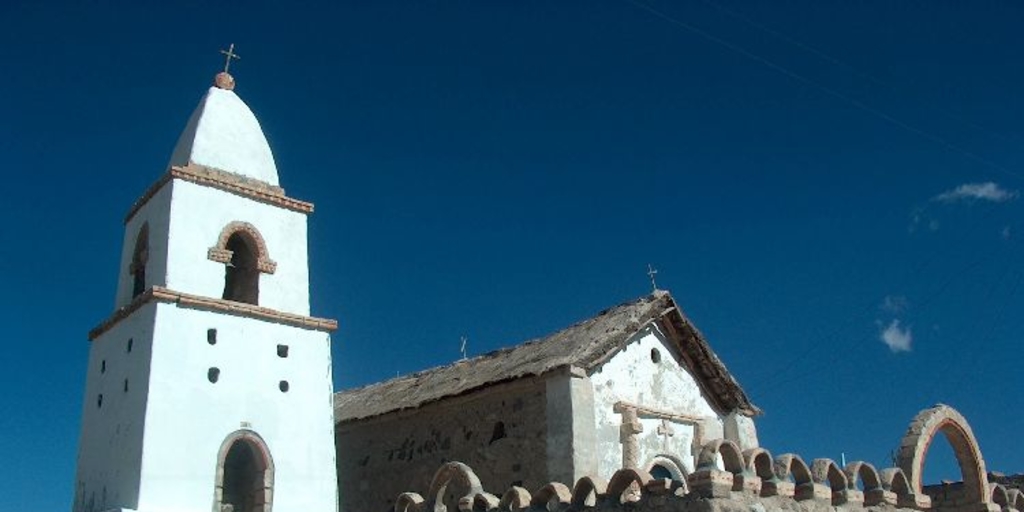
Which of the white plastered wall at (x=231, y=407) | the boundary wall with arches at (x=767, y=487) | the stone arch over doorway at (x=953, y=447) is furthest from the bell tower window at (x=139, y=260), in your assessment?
the stone arch over doorway at (x=953, y=447)

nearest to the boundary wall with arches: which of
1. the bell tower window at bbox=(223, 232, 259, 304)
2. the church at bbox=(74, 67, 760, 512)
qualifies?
the church at bbox=(74, 67, 760, 512)

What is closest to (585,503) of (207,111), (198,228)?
(198,228)

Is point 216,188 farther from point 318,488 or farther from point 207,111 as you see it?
point 318,488

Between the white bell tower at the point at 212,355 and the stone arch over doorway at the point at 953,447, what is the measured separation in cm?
915

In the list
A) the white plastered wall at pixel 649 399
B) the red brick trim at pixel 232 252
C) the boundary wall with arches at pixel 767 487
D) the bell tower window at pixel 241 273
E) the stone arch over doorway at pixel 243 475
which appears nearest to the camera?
the boundary wall with arches at pixel 767 487

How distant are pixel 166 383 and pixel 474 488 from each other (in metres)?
5.41

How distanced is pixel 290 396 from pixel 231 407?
110 centimetres

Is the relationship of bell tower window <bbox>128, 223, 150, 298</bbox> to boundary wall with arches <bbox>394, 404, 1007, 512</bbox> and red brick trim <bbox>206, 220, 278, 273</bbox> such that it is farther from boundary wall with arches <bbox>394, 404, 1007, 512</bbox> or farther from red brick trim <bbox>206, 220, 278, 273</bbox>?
boundary wall with arches <bbox>394, 404, 1007, 512</bbox>

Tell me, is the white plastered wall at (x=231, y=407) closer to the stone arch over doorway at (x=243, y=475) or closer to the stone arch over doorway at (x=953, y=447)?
the stone arch over doorway at (x=243, y=475)

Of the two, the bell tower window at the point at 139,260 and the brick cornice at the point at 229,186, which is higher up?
the brick cornice at the point at 229,186

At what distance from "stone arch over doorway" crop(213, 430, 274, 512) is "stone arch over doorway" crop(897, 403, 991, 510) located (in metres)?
9.66

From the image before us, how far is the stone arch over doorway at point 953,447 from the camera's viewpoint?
49.0ft

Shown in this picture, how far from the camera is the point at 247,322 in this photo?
17.2 metres

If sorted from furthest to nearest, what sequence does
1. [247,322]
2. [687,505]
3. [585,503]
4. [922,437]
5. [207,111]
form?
1. [207,111]
2. [247,322]
3. [922,437]
4. [585,503]
5. [687,505]
